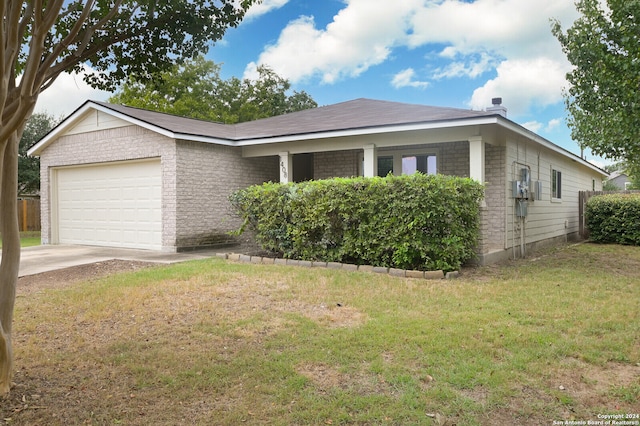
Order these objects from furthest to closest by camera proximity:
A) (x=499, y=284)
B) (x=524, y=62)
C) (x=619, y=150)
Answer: (x=524, y=62) < (x=619, y=150) < (x=499, y=284)

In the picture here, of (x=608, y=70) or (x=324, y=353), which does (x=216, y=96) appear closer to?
(x=608, y=70)

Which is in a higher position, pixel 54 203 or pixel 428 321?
pixel 54 203

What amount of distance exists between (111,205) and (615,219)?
1643 cm

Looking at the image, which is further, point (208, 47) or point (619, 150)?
point (619, 150)

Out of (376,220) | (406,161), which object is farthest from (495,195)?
(376,220)

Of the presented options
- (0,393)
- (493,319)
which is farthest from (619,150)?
(0,393)

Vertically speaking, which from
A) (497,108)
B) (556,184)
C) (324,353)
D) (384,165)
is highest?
(497,108)

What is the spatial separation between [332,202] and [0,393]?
20.7 feet

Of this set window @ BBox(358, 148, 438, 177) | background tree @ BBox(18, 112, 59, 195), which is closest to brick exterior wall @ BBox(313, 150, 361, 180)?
window @ BBox(358, 148, 438, 177)

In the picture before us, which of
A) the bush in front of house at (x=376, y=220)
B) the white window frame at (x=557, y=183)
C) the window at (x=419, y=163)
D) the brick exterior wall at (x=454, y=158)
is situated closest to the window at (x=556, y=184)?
the white window frame at (x=557, y=183)

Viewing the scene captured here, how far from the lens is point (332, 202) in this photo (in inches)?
349

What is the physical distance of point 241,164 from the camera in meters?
13.6

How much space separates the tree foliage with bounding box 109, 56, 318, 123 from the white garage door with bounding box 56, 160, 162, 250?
16.1 m

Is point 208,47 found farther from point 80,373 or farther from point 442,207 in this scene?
point 442,207
